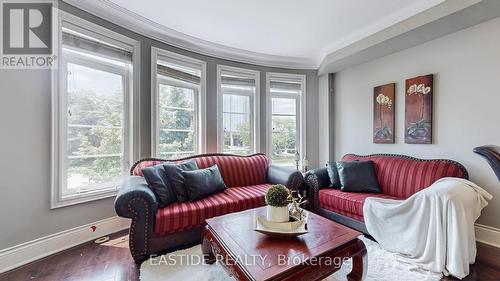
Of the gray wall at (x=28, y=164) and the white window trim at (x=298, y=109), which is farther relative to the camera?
the white window trim at (x=298, y=109)

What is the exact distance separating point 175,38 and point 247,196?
93.4 inches

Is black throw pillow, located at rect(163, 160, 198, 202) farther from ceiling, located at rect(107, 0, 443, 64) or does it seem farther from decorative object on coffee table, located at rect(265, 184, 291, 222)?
ceiling, located at rect(107, 0, 443, 64)

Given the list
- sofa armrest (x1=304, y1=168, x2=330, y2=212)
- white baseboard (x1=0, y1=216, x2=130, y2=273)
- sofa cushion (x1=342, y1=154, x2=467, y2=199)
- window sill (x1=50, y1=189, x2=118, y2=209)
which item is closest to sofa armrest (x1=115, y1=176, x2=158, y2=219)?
window sill (x1=50, y1=189, x2=118, y2=209)

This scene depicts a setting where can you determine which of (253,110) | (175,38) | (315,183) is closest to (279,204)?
(315,183)

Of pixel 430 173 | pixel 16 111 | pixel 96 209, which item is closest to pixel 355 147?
pixel 430 173

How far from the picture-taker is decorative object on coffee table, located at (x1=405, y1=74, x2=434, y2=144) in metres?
2.70

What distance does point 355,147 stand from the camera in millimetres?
3648

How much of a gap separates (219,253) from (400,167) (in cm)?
241

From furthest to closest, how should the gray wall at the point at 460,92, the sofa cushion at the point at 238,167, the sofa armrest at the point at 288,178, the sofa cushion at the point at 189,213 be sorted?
the sofa cushion at the point at 238,167 → the sofa armrest at the point at 288,178 → the gray wall at the point at 460,92 → the sofa cushion at the point at 189,213

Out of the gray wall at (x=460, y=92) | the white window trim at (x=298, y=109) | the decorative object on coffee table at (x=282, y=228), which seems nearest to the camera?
the decorative object on coffee table at (x=282, y=228)

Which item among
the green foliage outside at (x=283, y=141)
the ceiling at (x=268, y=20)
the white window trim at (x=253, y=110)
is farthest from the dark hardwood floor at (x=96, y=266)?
the green foliage outside at (x=283, y=141)

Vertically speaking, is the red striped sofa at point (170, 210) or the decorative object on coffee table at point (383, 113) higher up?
the decorative object on coffee table at point (383, 113)

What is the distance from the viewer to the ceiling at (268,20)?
7.59ft

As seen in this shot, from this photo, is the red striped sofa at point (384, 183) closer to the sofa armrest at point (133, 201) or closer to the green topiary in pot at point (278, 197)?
the green topiary in pot at point (278, 197)
